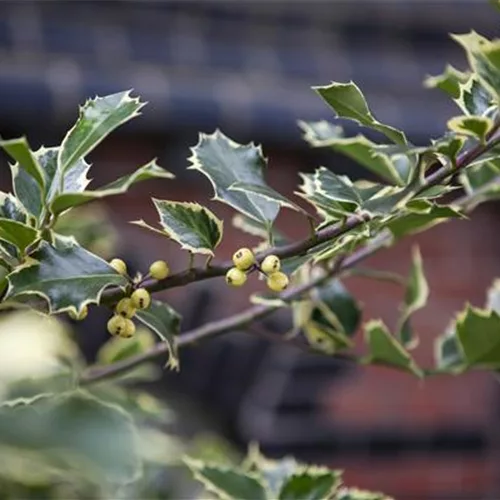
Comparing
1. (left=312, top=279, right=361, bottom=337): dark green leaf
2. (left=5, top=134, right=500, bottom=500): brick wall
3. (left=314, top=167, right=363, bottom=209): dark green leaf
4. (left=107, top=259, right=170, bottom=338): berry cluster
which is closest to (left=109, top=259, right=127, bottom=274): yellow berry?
(left=107, top=259, right=170, bottom=338): berry cluster

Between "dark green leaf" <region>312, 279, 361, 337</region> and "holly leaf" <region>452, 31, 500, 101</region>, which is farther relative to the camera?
"dark green leaf" <region>312, 279, 361, 337</region>

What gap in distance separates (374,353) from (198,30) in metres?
1.79

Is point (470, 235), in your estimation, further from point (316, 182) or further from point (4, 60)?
point (316, 182)

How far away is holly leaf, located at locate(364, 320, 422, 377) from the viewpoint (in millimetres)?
864

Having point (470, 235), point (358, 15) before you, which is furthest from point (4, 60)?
point (470, 235)

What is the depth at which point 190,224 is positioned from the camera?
64cm

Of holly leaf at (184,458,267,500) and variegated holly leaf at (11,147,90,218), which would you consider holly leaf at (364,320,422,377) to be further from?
variegated holly leaf at (11,147,90,218)

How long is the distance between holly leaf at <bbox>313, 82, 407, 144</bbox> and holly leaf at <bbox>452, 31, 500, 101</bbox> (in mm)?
52

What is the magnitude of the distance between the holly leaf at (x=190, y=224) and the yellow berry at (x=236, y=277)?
3 cm

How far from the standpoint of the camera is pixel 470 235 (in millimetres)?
2906

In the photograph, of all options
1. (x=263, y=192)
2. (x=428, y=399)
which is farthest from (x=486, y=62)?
(x=428, y=399)

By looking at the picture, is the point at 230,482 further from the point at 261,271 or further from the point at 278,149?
the point at 278,149

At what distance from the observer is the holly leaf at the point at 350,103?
60cm

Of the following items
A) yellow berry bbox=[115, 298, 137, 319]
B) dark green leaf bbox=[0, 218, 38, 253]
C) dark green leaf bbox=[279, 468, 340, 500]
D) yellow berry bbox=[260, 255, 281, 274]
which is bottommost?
dark green leaf bbox=[279, 468, 340, 500]
